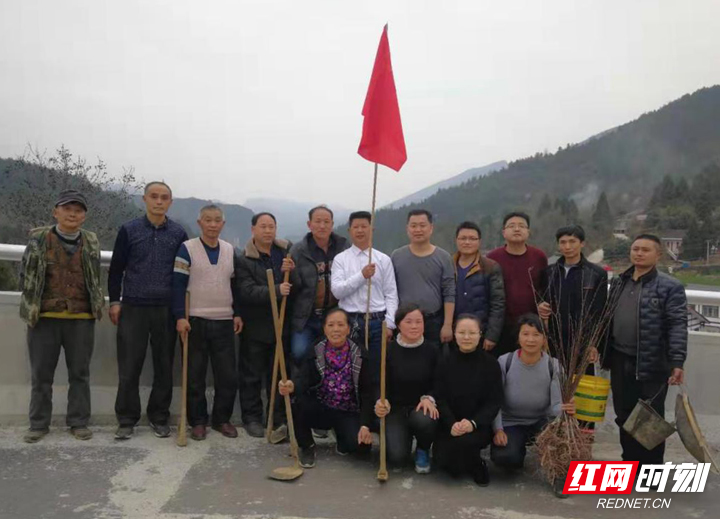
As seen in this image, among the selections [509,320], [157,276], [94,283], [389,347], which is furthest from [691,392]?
[94,283]

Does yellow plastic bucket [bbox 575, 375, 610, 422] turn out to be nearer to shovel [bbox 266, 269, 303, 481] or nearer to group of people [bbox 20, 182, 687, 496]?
group of people [bbox 20, 182, 687, 496]

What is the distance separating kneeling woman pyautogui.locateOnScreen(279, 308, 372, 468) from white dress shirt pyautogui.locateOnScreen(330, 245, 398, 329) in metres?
0.26

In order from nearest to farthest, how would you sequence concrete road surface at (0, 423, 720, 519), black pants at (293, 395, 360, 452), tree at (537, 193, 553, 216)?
concrete road surface at (0, 423, 720, 519) → black pants at (293, 395, 360, 452) → tree at (537, 193, 553, 216)

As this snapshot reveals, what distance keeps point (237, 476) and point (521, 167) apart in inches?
3528

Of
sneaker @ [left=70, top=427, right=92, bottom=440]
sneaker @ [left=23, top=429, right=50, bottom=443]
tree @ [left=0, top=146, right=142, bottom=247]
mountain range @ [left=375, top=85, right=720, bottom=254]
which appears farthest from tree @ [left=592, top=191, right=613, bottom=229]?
sneaker @ [left=23, top=429, right=50, bottom=443]

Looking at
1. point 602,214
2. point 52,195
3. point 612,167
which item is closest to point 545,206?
point 602,214

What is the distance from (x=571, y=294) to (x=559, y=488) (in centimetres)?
137

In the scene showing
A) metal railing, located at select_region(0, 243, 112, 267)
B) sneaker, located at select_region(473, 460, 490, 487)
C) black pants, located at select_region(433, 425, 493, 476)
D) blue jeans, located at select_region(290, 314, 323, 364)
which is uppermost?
metal railing, located at select_region(0, 243, 112, 267)

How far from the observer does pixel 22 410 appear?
15.1 ft

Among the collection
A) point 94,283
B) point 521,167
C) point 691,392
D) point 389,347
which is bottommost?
point 691,392

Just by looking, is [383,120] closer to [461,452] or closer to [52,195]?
[461,452]

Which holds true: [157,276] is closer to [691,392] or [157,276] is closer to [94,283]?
[94,283]

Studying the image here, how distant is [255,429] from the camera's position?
454 centimetres

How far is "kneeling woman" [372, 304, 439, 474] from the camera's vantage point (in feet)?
12.9
